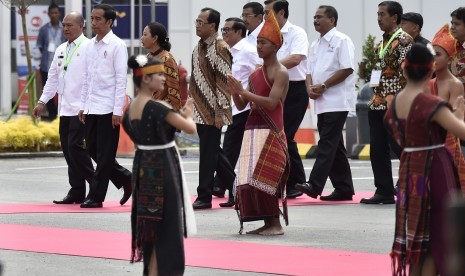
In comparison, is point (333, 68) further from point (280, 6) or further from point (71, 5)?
point (71, 5)

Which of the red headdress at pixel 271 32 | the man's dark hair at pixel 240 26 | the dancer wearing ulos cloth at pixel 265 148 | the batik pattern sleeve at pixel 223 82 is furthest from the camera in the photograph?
the man's dark hair at pixel 240 26

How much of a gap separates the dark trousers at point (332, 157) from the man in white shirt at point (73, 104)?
240cm

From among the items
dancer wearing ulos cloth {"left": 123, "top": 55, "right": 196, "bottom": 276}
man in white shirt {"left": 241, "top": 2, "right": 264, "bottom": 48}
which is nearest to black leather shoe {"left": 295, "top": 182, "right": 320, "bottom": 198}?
man in white shirt {"left": 241, "top": 2, "right": 264, "bottom": 48}

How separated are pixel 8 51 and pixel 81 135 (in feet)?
57.4

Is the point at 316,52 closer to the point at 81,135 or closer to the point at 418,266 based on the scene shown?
the point at 81,135

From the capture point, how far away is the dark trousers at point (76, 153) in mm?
13141

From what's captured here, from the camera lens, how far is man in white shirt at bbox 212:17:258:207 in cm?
1316

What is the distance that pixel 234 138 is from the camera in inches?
521

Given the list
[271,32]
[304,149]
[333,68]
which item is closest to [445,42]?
[271,32]

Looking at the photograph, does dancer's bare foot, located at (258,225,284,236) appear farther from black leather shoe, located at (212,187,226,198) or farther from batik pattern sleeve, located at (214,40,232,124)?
black leather shoe, located at (212,187,226,198)

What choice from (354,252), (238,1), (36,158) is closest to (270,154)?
(354,252)

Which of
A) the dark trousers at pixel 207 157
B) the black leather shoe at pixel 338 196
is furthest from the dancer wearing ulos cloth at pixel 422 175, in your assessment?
the black leather shoe at pixel 338 196

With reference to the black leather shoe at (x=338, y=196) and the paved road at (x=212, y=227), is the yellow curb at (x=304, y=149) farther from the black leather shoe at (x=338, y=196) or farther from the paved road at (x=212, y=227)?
the black leather shoe at (x=338, y=196)

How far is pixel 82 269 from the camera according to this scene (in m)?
8.76
